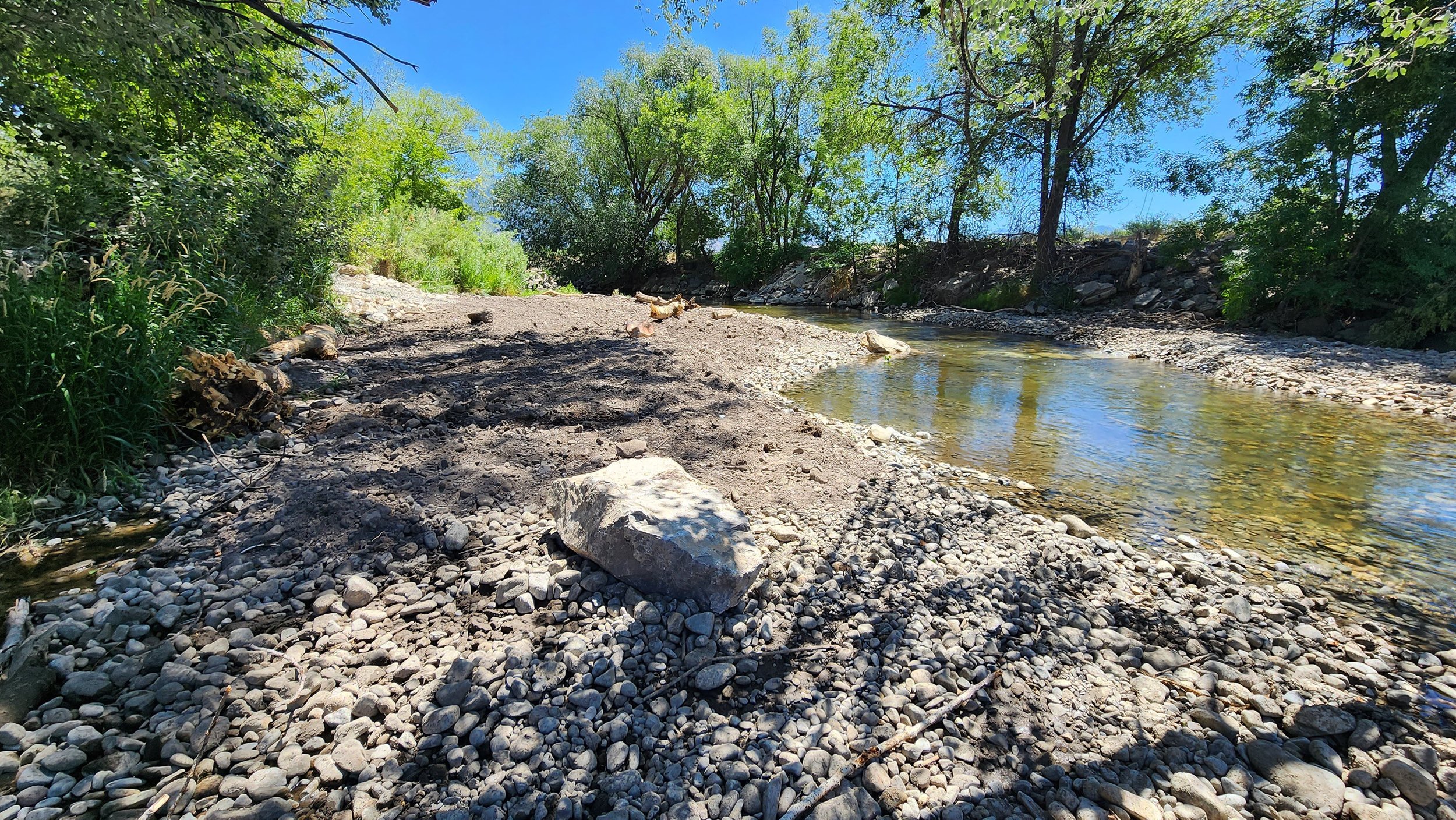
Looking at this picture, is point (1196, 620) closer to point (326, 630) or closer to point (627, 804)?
point (627, 804)

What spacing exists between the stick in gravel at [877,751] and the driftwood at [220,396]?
5116 millimetres

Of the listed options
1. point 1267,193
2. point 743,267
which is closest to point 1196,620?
point 1267,193

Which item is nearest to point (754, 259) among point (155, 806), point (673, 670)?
point (673, 670)

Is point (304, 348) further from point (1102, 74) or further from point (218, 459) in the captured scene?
point (1102, 74)

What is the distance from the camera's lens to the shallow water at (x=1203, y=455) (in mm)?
4312

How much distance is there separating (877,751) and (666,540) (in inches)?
53.5

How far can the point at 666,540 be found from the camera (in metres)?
3.03

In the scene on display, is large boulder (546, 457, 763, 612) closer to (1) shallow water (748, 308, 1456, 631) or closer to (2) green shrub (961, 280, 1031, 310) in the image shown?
(1) shallow water (748, 308, 1456, 631)

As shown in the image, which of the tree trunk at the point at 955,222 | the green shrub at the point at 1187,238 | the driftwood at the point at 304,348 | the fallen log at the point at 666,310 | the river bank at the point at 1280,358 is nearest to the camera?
the driftwood at the point at 304,348

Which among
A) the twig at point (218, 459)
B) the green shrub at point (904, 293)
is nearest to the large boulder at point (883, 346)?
the green shrub at point (904, 293)

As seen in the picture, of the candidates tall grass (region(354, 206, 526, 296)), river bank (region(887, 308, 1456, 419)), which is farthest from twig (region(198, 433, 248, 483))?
river bank (region(887, 308, 1456, 419))

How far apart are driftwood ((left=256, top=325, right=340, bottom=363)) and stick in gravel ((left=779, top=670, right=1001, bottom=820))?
7326 millimetres

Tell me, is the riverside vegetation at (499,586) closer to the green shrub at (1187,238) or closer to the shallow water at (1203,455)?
the shallow water at (1203,455)

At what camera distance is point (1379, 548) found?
4203mm
